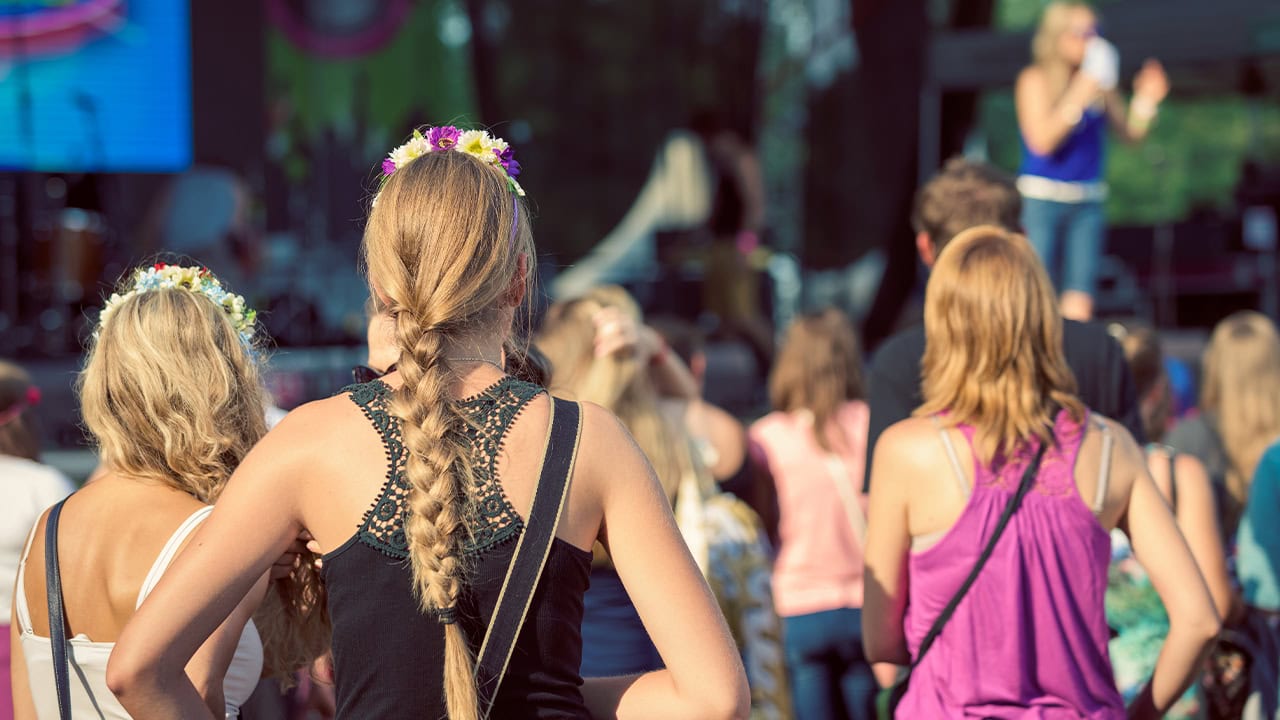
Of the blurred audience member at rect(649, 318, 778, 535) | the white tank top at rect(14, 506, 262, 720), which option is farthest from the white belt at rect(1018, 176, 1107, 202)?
the white tank top at rect(14, 506, 262, 720)

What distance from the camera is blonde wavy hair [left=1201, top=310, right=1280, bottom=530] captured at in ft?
13.5

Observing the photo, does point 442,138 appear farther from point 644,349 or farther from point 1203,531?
point 1203,531

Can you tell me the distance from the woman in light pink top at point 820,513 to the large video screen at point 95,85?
514cm

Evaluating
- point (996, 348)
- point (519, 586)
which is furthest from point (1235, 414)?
point (519, 586)

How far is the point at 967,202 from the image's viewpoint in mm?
3004

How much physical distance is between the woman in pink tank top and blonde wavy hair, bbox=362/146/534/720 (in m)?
1.03

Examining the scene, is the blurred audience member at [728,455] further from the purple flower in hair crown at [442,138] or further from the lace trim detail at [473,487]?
the lace trim detail at [473,487]

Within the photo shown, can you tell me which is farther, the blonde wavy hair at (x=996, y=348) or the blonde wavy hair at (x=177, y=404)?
the blonde wavy hair at (x=996, y=348)

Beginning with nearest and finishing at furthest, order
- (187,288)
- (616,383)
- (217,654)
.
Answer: (217,654) → (187,288) → (616,383)

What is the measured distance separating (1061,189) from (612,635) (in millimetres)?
3140

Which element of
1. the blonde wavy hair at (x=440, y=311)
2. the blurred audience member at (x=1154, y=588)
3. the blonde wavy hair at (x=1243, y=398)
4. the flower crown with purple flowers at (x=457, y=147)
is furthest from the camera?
the blonde wavy hair at (x=1243, y=398)

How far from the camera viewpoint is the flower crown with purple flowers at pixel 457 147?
1.70m

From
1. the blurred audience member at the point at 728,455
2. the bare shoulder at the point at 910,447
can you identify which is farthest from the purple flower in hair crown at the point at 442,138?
the blurred audience member at the point at 728,455

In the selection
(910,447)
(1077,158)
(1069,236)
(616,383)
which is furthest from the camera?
(1069,236)
